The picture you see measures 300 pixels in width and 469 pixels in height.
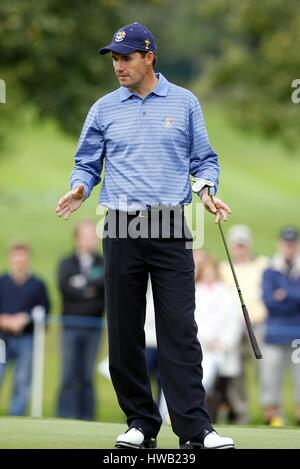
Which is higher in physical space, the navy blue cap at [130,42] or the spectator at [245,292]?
the navy blue cap at [130,42]

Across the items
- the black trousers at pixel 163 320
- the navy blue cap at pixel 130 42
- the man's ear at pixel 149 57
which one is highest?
the navy blue cap at pixel 130 42

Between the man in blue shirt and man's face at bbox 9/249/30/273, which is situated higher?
man's face at bbox 9/249/30/273

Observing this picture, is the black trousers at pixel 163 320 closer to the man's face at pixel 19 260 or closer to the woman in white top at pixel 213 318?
the woman in white top at pixel 213 318

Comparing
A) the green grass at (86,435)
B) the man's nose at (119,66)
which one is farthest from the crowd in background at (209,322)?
the man's nose at (119,66)

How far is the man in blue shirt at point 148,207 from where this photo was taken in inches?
267

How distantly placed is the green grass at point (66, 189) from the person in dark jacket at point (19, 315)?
1301cm

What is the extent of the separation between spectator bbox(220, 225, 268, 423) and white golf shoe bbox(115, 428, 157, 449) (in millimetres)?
7025

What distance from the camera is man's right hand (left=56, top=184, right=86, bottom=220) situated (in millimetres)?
6819

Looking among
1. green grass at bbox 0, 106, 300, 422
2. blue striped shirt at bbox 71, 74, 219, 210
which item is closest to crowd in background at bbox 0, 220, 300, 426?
blue striped shirt at bbox 71, 74, 219, 210

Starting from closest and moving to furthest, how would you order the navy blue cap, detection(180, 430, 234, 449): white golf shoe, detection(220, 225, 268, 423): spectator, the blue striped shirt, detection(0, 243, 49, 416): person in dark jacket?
detection(180, 430, 234, 449): white golf shoe → the blue striped shirt → the navy blue cap → detection(0, 243, 49, 416): person in dark jacket → detection(220, 225, 268, 423): spectator

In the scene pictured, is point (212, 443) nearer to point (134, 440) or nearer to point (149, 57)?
point (134, 440)

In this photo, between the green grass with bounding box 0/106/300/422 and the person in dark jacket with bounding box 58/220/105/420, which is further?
the green grass with bounding box 0/106/300/422

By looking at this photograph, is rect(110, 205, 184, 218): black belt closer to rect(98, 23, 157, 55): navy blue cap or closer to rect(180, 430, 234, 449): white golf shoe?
rect(98, 23, 157, 55): navy blue cap

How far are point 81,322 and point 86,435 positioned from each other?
6781mm
